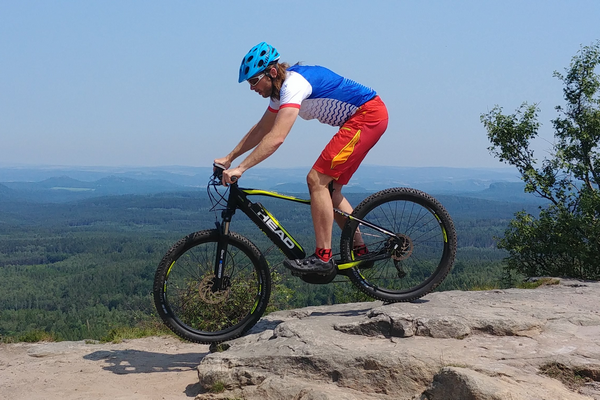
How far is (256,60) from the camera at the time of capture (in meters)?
5.46

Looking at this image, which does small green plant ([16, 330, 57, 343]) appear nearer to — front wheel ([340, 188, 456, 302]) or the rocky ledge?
the rocky ledge

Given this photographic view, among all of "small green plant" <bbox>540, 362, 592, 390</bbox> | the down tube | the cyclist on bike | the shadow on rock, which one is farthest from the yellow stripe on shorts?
the shadow on rock

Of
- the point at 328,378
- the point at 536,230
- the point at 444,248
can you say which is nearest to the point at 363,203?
the point at 444,248

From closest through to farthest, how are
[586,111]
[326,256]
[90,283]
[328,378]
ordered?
[328,378] < [326,256] < [586,111] < [90,283]

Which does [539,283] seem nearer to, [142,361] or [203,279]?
[203,279]

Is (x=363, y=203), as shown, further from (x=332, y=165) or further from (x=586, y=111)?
(x=586, y=111)

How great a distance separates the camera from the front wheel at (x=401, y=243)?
19.6 ft

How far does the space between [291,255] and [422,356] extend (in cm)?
178

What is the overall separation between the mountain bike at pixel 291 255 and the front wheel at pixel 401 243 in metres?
0.01

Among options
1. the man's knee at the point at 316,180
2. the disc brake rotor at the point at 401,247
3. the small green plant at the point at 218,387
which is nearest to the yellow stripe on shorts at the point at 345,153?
the man's knee at the point at 316,180

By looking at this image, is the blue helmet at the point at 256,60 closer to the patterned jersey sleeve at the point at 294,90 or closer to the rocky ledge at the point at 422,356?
the patterned jersey sleeve at the point at 294,90

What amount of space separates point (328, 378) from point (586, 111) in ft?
51.1

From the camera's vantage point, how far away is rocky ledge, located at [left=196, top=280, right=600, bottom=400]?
4500 mm

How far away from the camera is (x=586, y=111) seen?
1706cm
